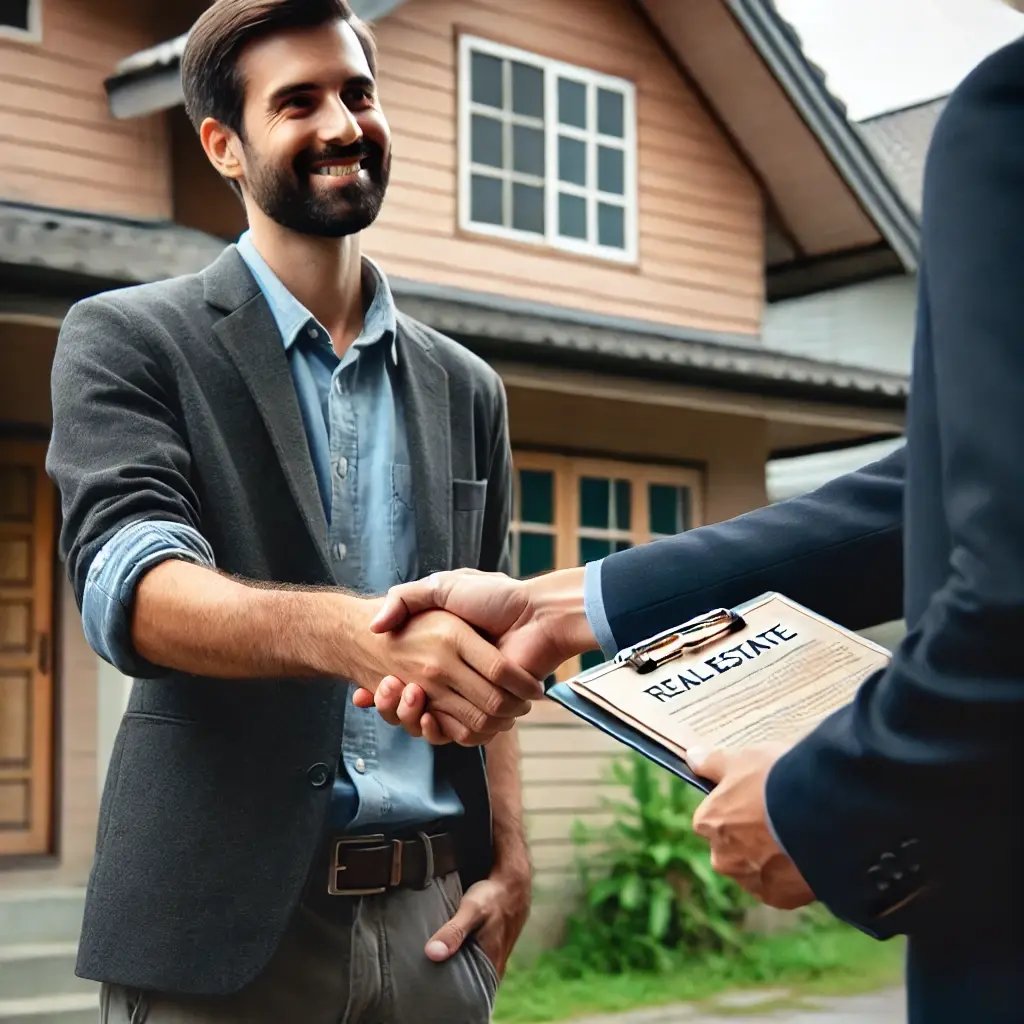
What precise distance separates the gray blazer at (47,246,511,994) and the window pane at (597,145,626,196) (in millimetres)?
8325

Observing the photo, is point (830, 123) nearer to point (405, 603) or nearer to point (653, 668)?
point (405, 603)

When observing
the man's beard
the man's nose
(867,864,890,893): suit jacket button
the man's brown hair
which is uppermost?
the man's brown hair

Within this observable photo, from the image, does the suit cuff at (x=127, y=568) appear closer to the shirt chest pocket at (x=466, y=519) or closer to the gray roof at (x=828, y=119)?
the shirt chest pocket at (x=466, y=519)

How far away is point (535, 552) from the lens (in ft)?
31.9

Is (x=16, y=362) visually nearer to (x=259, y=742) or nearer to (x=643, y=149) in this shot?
(x=643, y=149)

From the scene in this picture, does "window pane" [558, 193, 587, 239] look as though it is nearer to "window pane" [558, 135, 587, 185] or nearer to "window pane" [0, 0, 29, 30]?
"window pane" [558, 135, 587, 185]

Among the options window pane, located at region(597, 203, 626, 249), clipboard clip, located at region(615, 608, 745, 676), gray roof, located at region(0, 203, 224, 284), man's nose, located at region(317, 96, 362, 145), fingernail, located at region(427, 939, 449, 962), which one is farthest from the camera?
window pane, located at region(597, 203, 626, 249)

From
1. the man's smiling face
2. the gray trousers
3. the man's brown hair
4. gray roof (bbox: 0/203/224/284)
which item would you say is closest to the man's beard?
the man's smiling face

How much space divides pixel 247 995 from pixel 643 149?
9.15m

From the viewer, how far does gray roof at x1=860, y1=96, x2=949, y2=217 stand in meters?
19.4

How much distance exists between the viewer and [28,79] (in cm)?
880

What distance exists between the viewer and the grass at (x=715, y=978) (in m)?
7.94

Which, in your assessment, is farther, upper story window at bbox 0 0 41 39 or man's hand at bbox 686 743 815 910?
upper story window at bbox 0 0 41 39

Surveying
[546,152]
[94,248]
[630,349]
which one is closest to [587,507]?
[630,349]
